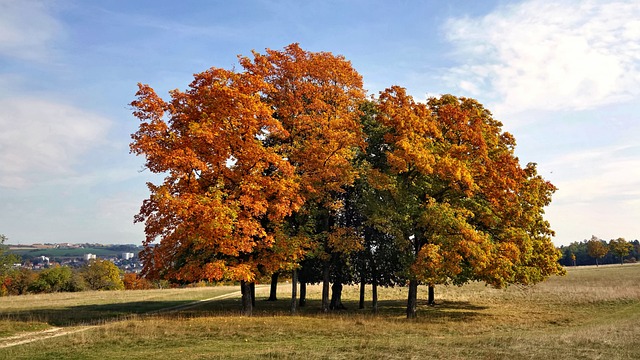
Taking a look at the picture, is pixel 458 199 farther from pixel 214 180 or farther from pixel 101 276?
pixel 101 276

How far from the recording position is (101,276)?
102m

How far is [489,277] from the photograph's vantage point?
1238 inches

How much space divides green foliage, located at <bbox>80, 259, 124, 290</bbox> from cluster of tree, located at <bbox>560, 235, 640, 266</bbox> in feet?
402

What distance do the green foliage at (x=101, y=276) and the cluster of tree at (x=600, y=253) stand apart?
12262cm

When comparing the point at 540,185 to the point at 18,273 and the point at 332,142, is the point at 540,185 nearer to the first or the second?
the point at 332,142

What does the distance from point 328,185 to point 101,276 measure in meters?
86.2

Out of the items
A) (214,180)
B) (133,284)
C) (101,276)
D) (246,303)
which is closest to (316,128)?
(214,180)

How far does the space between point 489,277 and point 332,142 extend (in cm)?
1397

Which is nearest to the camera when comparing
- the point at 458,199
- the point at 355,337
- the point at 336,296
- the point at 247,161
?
the point at 355,337

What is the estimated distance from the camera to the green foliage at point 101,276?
328 ft

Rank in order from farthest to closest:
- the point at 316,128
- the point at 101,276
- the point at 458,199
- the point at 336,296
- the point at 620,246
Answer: the point at 620,246
the point at 101,276
the point at 336,296
the point at 458,199
the point at 316,128

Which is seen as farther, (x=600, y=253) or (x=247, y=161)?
(x=600, y=253)

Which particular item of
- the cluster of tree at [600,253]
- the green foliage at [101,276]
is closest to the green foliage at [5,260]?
the green foliage at [101,276]

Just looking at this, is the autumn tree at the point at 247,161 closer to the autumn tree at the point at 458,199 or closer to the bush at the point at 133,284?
the autumn tree at the point at 458,199
